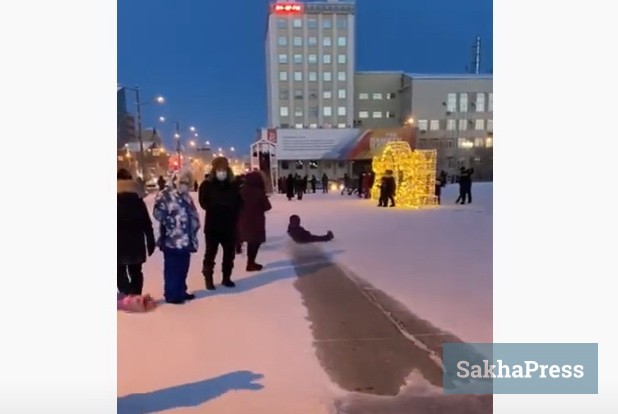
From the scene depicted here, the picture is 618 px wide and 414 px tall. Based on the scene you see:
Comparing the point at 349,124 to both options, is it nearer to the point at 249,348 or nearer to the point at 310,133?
the point at 310,133

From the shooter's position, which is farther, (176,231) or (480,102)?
(480,102)

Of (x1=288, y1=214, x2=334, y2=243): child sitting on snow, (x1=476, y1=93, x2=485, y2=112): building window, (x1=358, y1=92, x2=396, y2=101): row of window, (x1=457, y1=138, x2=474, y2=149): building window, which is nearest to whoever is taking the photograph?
(x1=288, y1=214, x2=334, y2=243): child sitting on snow

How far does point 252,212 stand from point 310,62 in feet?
193

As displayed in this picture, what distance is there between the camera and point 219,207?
5668mm

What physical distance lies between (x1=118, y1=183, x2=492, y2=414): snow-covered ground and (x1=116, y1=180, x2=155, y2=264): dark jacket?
590 mm

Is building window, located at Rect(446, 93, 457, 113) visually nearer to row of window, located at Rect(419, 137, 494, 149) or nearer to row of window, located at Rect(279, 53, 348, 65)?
row of window, located at Rect(419, 137, 494, 149)

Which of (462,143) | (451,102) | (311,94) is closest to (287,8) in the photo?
(311,94)

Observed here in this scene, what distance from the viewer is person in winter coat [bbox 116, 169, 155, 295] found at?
4.95m

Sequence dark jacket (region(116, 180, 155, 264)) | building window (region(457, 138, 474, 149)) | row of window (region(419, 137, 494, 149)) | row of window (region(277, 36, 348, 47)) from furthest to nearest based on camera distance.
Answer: row of window (region(277, 36, 348, 47)), building window (region(457, 138, 474, 149)), row of window (region(419, 137, 494, 149)), dark jacket (region(116, 180, 155, 264))

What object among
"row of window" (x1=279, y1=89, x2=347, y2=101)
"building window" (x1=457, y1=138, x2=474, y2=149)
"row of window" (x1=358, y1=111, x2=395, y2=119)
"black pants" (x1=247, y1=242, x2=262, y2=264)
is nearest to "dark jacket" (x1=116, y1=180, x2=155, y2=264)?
"black pants" (x1=247, y1=242, x2=262, y2=264)

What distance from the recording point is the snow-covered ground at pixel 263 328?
10.5ft

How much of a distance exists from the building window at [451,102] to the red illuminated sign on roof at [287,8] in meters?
22.1

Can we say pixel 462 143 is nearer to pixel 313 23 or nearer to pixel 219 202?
pixel 313 23
